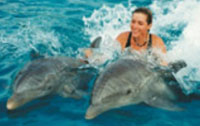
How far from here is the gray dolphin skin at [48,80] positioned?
15.4ft

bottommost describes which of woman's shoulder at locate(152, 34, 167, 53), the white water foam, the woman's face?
the white water foam

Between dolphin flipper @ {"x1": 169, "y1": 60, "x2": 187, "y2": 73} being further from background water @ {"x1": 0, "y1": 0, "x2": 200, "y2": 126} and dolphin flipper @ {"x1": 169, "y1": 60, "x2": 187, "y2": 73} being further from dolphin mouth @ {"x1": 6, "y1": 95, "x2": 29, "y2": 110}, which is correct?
dolphin mouth @ {"x1": 6, "y1": 95, "x2": 29, "y2": 110}

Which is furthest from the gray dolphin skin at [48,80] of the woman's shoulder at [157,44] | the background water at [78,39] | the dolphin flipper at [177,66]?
the woman's shoulder at [157,44]

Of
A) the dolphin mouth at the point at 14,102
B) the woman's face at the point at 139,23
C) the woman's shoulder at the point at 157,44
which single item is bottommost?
the dolphin mouth at the point at 14,102

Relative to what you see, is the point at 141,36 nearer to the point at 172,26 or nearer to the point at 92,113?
the point at 92,113

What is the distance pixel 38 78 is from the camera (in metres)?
4.98

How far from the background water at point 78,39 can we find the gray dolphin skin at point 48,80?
197 mm

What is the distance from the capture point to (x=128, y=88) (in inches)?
190

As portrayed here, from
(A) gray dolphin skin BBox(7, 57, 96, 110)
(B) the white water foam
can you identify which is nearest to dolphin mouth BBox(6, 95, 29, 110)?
Answer: (A) gray dolphin skin BBox(7, 57, 96, 110)

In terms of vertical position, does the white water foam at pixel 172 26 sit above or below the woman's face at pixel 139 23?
below

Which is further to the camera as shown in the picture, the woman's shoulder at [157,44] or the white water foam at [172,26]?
the white water foam at [172,26]

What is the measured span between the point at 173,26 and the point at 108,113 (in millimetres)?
6257

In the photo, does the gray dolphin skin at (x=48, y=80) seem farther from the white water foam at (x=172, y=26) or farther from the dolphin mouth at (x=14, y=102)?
the white water foam at (x=172, y=26)

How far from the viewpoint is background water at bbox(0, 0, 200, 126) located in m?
4.89
